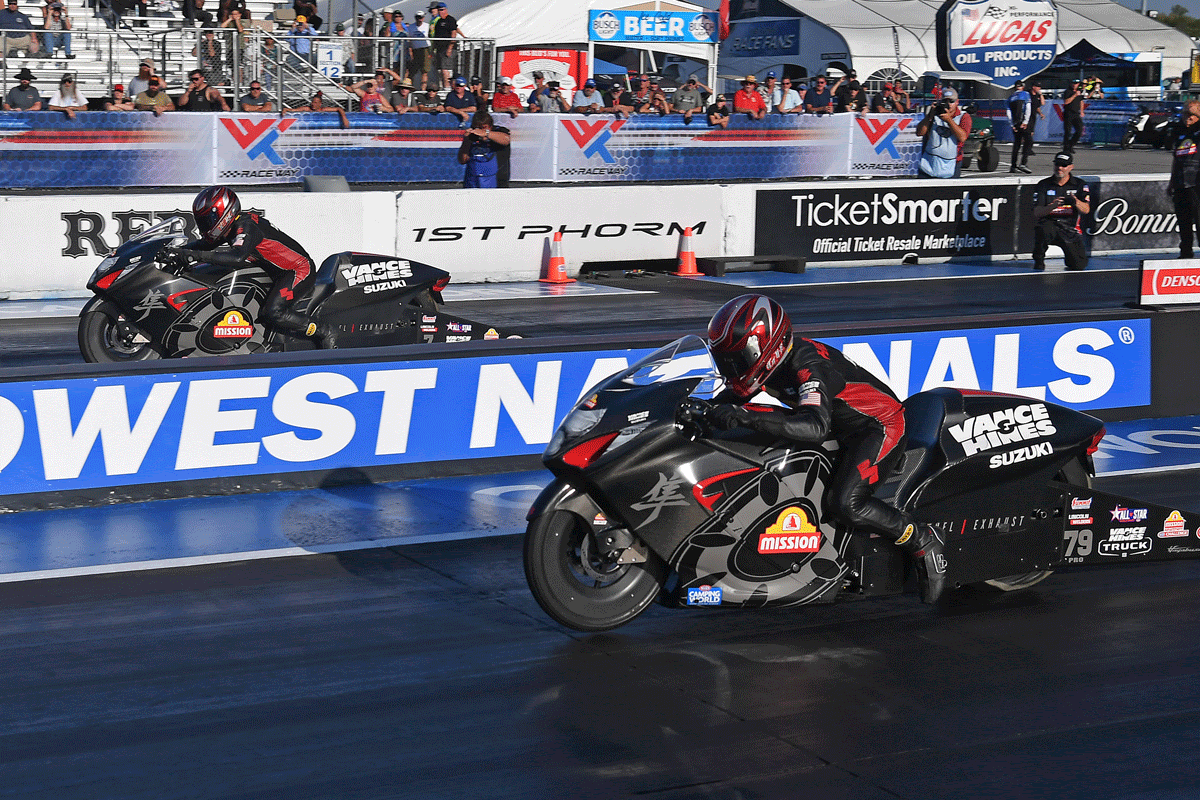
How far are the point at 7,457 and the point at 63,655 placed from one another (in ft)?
9.24

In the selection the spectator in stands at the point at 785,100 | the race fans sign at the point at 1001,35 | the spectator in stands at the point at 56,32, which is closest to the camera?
the spectator in stands at the point at 56,32

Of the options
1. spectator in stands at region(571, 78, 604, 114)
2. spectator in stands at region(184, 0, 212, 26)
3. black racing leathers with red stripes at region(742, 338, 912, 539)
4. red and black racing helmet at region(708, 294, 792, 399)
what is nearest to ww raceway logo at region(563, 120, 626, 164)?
spectator in stands at region(571, 78, 604, 114)

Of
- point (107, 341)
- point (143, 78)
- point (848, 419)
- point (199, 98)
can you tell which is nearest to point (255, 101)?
point (199, 98)

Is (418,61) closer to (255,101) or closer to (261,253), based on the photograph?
(255,101)

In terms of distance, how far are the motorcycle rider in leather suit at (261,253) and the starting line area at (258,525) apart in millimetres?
2292

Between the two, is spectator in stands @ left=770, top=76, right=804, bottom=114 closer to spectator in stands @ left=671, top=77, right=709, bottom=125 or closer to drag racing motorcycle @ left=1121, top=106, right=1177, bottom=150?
spectator in stands @ left=671, top=77, right=709, bottom=125

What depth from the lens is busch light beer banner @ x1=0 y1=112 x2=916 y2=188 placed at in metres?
26.3

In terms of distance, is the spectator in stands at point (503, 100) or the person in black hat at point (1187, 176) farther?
the spectator in stands at point (503, 100)

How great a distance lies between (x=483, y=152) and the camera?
2041 cm

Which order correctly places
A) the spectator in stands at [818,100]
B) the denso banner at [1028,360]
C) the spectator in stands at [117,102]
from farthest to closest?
the spectator in stands at [818,100], the spectator in stands at [117,102], the denso banner at [1028,360]

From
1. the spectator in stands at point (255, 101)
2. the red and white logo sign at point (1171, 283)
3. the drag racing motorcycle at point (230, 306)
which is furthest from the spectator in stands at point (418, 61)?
the red and white logo sign at point (1171, 283)

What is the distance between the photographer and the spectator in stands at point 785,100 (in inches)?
1426

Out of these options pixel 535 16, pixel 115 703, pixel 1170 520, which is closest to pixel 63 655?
pixel 115 703

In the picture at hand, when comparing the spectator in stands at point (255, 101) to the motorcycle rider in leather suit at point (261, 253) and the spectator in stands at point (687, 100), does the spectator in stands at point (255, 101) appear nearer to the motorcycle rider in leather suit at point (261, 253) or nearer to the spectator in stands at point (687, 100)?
the spectator in stands at point (687, 100)
